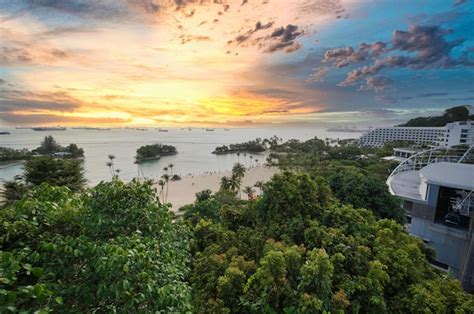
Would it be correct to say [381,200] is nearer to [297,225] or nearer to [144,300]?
[297,225]

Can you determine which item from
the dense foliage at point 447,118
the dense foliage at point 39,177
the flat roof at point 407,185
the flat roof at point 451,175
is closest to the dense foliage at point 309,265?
the flat roof at point 451,175

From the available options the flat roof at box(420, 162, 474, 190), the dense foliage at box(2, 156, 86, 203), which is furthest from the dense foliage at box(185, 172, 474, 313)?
the dense foliage at box(2, 156, 86, 203)

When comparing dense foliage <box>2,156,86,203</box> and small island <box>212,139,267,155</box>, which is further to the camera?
small island <box>212,139,267,155</box>

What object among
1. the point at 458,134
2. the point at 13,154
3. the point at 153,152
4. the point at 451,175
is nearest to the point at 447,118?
the point at 458,134

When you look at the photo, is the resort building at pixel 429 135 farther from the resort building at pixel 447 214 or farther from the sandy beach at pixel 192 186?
the resort building at pixel 447 214

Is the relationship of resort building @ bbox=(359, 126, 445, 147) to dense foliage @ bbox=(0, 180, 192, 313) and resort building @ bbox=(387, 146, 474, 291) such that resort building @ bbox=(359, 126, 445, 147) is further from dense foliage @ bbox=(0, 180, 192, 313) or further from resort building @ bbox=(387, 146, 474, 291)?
dense foliage @ bbox=(0, 180, 192, 313)

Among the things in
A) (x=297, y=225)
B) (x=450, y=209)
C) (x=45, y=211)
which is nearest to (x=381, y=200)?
(x=450, y=209)
